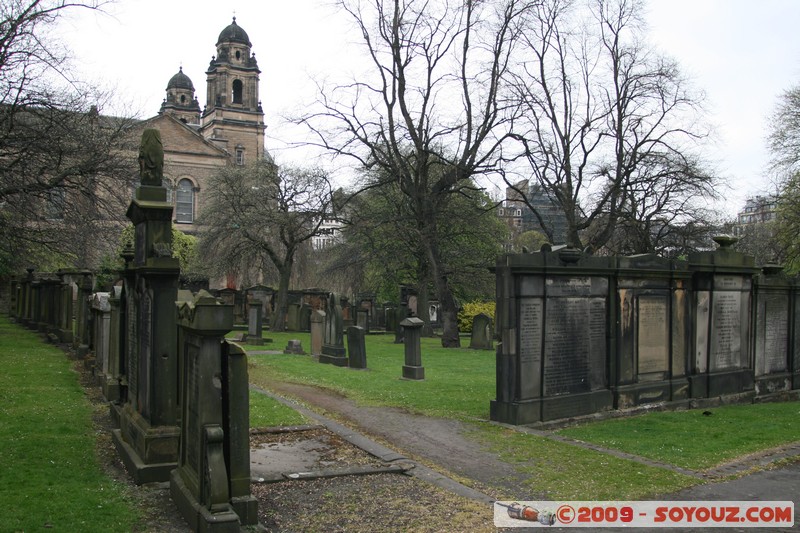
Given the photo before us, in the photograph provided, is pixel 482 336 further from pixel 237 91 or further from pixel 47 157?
pixel 237 91

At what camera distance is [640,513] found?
21.9 ft

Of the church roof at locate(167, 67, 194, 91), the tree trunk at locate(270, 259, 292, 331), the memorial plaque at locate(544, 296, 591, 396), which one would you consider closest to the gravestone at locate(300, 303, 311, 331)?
the tree trunk at locate(270, 259, 292, 331)

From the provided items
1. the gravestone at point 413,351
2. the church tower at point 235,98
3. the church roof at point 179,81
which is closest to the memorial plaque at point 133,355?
the gravestone at point 413,351

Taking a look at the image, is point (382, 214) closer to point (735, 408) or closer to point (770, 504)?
point (735, 408)

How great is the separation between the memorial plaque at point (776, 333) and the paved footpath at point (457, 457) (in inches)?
203

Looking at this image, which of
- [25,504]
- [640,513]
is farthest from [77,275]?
[640,513]

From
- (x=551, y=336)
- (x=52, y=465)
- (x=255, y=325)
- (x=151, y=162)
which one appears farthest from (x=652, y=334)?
(x=255, y=325)

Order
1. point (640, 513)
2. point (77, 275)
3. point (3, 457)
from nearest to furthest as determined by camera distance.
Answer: point (640, 513) → point (3, 457) → point (77, 275)

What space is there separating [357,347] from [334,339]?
4.14 feet

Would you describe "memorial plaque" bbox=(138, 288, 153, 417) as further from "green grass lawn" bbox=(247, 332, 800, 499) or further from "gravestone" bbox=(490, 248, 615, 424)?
"gravestone" bbox=(490, 248, 615, 424)

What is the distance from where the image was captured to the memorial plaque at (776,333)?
14352 millimetres

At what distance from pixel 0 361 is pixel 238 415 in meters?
11.7

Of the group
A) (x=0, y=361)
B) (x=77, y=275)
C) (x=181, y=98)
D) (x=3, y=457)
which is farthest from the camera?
(x=181, y=98)

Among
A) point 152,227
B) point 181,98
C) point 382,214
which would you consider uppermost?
point 181,98
